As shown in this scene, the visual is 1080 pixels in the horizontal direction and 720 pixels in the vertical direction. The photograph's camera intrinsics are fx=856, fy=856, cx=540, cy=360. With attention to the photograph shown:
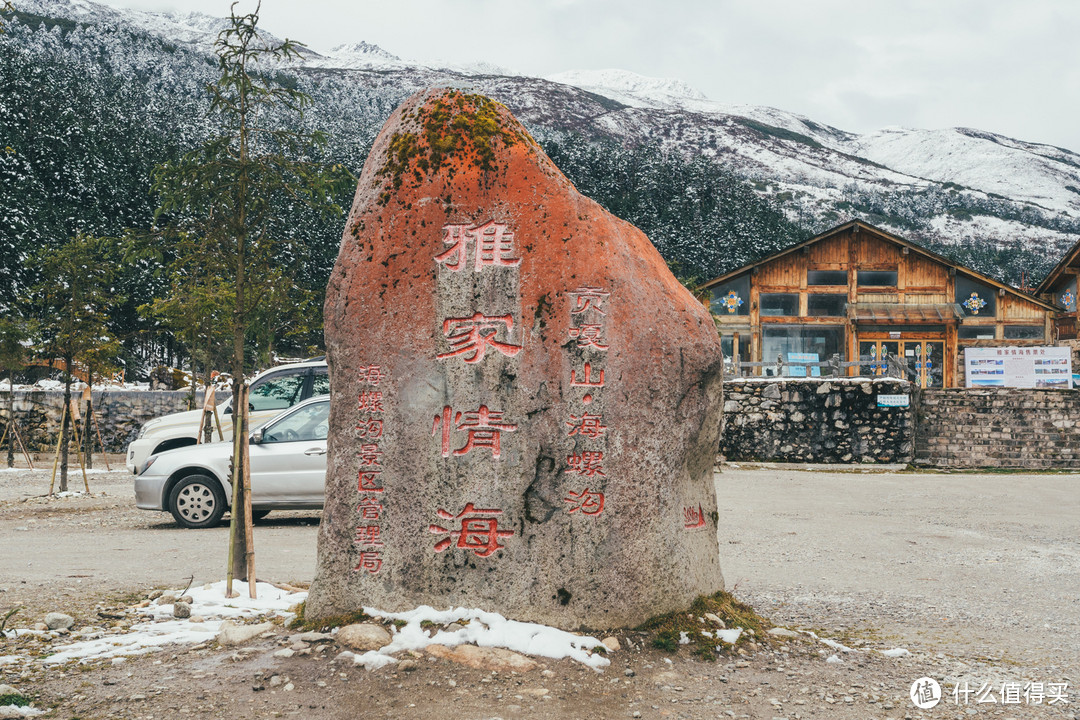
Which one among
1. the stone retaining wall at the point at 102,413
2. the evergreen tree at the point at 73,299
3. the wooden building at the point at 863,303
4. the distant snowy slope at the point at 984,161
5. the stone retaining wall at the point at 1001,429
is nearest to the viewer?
the evergreen tree at the point at 73,299

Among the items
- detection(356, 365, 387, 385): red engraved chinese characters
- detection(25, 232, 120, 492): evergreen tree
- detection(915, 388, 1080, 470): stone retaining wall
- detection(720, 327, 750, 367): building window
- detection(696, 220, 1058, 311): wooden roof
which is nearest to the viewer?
detection(356, 365, 387, 385): red engraved chinese characters

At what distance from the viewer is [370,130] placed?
98875mm

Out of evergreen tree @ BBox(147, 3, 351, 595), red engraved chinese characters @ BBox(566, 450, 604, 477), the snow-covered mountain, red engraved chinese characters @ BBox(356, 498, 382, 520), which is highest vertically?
the snow-covered mountain

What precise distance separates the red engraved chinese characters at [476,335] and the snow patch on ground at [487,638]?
1.37 metres

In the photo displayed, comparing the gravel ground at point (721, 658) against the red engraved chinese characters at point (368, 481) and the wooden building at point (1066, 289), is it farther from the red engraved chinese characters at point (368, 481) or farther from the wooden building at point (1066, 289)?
the wooden building at point (1066, 289)

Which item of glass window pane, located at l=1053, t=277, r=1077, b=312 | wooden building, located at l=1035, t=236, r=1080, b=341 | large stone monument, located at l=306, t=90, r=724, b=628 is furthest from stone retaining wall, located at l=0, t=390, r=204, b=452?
glass window pane, located at l=1053, t=277, r=1077, b=312

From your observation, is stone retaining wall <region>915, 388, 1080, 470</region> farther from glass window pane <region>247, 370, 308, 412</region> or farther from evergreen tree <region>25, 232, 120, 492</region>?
evergreen tree <region>25, 232, 120, 492</region>

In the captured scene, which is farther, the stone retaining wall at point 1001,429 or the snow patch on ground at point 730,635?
the stone retaining wall at point 1001,429

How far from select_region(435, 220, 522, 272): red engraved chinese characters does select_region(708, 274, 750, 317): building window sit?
2336cm

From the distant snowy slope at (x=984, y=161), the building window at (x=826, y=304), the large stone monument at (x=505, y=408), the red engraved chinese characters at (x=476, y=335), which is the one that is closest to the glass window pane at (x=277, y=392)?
the large stone monument at (x=505, y=408)

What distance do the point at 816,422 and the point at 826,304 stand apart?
9471 millimetres

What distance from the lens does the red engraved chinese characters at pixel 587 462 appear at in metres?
4.57

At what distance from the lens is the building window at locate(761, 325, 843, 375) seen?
90.7 feet

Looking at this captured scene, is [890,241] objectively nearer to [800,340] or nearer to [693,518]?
[800,340]
